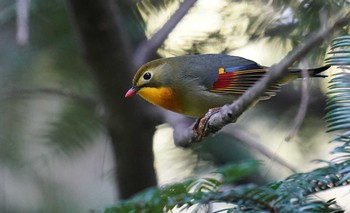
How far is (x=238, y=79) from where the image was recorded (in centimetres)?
152

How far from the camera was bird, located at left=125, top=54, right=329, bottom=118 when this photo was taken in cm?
152

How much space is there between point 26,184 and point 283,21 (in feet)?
2.85

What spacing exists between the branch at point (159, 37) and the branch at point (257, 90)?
305 mm

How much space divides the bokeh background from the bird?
0.20 feet

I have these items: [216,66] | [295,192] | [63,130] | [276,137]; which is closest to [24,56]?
[63,130]

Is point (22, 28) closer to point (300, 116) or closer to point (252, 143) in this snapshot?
point (300, 116)

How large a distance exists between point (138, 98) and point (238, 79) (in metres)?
0.32

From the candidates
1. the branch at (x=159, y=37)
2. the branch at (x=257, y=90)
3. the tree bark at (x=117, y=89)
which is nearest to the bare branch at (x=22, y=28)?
the branch at (x=257, y=90)

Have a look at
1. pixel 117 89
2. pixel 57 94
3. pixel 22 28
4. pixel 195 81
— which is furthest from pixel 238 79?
pixel 22 28

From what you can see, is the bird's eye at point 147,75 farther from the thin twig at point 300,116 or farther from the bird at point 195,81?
the thin twig at point 300,116

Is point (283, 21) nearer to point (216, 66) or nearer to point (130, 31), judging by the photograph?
point (216, 66)

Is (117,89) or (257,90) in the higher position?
(257,90)

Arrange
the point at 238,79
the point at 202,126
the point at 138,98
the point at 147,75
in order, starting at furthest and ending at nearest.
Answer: the point at 138,98
the point at 147,75
the point at 238,79
the point at 202,126

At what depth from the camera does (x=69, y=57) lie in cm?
184
